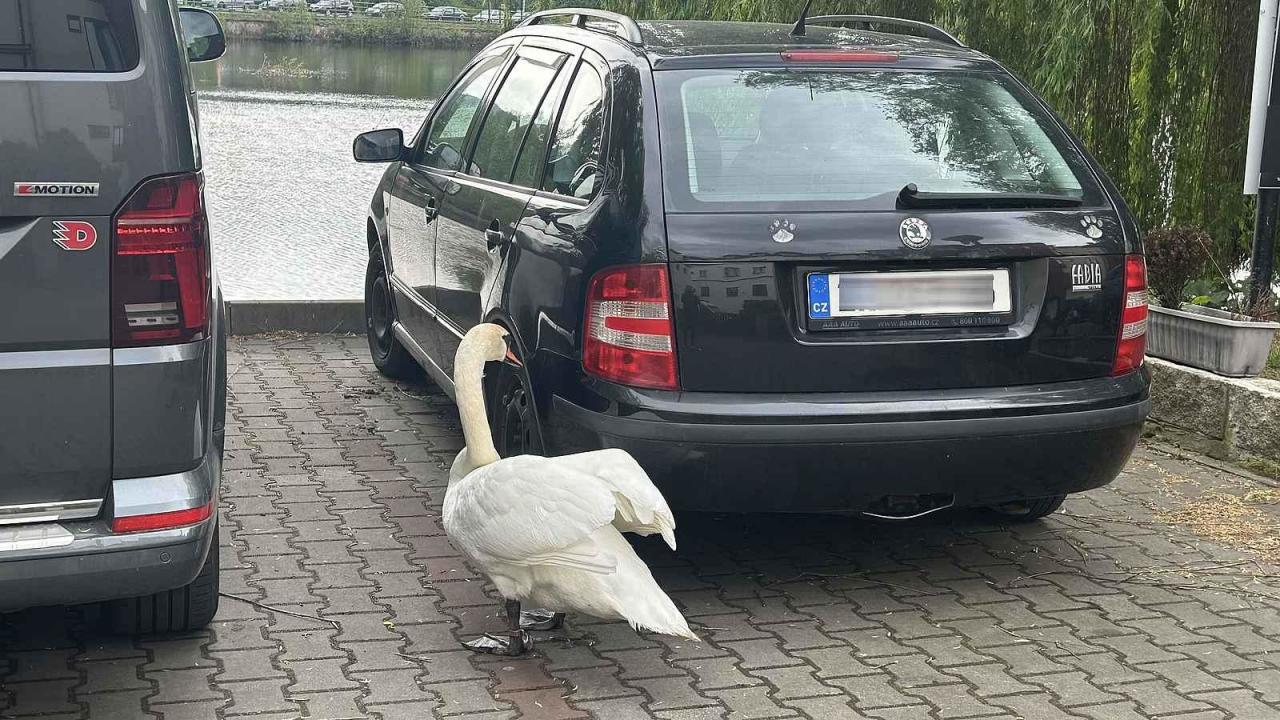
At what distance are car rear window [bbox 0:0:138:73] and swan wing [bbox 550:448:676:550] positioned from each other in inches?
63.9

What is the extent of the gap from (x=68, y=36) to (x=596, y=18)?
2642 mm

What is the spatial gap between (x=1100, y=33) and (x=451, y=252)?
464cm

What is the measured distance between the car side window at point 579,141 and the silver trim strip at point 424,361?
1285 millimetres

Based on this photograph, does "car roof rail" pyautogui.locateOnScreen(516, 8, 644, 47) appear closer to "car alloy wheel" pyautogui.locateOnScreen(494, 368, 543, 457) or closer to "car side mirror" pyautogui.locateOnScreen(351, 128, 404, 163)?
"car side mirror" pyautogui.locateOnScreen(351, 128, 404, 163)

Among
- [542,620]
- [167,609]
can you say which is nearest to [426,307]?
[542,620]

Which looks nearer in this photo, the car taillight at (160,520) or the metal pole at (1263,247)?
the car taillight at (160,520)

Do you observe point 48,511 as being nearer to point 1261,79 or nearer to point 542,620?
point 542,620

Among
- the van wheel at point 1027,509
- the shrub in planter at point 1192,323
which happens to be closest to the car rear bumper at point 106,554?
the van wheel at point 1027,509

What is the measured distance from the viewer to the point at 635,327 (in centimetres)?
453

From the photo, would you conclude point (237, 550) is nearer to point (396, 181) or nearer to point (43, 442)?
point (43, 442)

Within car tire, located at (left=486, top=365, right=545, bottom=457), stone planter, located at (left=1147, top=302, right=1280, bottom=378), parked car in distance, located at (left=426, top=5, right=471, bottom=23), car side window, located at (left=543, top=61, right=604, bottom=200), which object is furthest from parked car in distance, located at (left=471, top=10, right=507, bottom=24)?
car tire, located at (left=486, top=365, right=545, bottom=457)

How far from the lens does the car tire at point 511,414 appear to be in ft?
16.7

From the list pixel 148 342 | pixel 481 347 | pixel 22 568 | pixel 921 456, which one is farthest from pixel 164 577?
pixel 921 456

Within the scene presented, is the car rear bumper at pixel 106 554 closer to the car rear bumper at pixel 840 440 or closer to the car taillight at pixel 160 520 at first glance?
the car taillight at pixel 160 520
